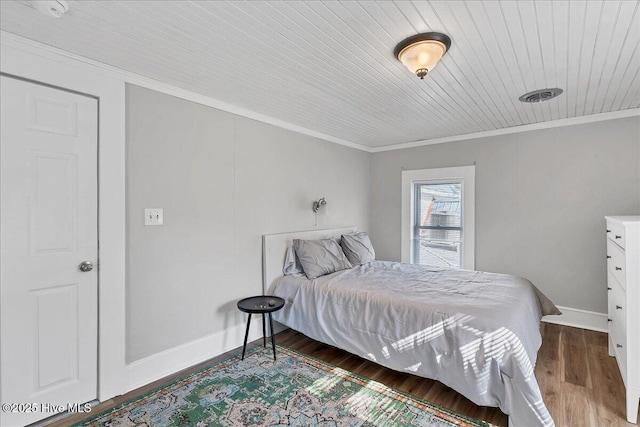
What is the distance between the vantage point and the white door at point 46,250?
1771mm

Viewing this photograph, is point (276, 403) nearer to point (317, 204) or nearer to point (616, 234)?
point (317, 204)

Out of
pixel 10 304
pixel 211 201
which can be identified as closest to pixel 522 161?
pixel 211 201

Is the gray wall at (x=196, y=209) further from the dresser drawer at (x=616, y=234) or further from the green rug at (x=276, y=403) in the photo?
the dresser drawer at (x=616, y=234)

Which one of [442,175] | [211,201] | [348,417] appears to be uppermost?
[442,175]

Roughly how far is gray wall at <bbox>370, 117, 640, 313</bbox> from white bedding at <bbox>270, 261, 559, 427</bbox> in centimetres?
90

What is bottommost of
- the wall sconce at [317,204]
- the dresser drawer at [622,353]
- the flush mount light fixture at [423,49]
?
the dresser drawer at [622,353]

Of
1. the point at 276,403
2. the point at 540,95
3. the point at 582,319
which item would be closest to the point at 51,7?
the point at 276,403

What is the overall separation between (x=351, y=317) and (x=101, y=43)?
2592 millimetres

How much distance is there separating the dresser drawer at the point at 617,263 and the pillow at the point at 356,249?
2.27 m

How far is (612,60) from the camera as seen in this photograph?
2.07m

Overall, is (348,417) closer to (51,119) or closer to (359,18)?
(359,18)

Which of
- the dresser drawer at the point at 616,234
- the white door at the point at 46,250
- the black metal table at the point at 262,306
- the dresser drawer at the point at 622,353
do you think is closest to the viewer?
the white door at the point at 46,250

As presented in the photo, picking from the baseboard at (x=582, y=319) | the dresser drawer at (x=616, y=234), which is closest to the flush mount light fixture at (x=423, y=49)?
the dresser drawer at (x=616, y=234)

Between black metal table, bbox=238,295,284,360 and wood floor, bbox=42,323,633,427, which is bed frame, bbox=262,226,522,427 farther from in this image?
wood floor, bbox=42,323,633,427
